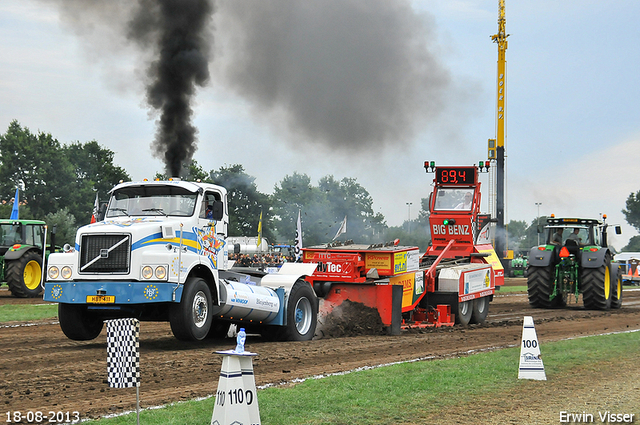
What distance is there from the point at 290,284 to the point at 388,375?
14.2 feet

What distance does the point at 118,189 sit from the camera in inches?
498

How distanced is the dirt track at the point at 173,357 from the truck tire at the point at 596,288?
389 cm

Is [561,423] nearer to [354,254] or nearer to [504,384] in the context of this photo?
[504,384]

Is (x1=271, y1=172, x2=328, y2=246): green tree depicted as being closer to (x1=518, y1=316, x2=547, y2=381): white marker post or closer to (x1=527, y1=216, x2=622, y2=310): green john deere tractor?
(x1=527, y1=216, x2=622, y2=310): green john deere tractor

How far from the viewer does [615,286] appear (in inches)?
923

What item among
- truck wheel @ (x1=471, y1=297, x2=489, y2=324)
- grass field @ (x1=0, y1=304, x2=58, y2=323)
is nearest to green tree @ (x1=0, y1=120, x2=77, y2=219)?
grass field @ (x1=0, y1=304, x2=58, y2=323)

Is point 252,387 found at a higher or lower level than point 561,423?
higher

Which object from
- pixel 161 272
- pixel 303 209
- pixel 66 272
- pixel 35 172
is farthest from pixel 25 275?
pixel 35 172

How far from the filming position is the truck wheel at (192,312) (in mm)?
11453

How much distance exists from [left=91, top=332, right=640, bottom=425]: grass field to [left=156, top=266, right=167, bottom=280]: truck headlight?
3.29 m

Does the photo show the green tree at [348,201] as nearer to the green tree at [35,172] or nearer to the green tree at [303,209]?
the green tree at [303,209]

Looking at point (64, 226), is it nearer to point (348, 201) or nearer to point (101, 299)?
point (348, 201)

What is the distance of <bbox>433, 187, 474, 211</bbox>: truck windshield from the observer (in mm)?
20312

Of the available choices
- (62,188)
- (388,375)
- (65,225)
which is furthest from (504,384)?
(62,188)
